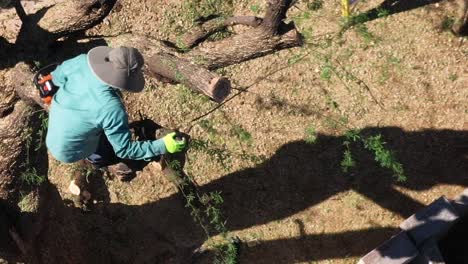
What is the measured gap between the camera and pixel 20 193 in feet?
15.1

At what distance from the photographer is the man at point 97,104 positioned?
3.59 m

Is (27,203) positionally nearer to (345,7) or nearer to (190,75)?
(190,75)

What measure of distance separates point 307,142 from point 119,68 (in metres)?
2.91

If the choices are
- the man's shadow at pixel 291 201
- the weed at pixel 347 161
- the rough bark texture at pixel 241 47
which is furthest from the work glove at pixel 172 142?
the weed at pixel 347 161

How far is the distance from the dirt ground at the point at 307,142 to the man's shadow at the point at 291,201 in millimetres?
11

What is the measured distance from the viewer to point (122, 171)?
17.8 ft

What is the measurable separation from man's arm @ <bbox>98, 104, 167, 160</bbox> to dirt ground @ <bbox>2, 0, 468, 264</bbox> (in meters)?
1.92

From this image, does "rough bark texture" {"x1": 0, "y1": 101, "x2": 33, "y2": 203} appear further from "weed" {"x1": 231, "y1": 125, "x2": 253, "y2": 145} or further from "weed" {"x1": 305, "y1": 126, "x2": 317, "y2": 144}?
"weed" {"x1": 305, "y1": 126, "x2": 317, "y2": 144}

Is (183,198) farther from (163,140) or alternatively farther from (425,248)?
(425,248)

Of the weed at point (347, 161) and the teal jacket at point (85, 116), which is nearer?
the teal jacket at point (85, 116)

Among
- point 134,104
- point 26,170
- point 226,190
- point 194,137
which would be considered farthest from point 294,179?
point 26,170

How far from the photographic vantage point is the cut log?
426 cm

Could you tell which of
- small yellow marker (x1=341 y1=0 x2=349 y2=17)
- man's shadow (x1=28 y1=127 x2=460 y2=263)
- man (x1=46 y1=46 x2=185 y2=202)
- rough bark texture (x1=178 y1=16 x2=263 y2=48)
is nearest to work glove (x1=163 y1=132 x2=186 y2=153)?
man (x1=46 y1=46 x2=185 y2=202)

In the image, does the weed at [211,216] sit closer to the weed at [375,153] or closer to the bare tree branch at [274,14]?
the weed at [375,153]
